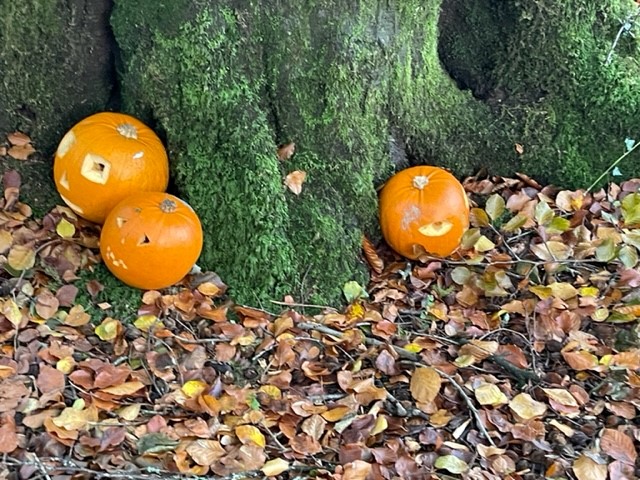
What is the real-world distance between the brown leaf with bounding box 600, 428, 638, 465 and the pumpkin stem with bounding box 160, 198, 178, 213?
184 centimetres

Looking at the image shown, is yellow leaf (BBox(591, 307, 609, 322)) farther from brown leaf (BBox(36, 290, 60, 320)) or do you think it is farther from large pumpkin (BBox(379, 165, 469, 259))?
brown leaf (BBox(36, 290, 60, 320))

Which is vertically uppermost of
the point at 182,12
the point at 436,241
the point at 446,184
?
the point at 182,12

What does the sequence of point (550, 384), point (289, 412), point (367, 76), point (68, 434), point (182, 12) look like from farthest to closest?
point (367, 76)
point (182, 12)
point (550, 384)
point (289, 412)
point (68, 434)

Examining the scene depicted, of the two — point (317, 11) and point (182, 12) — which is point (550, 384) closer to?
point (317, 11)

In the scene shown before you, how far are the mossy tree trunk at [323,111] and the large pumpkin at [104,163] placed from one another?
0.12m

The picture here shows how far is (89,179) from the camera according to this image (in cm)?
310

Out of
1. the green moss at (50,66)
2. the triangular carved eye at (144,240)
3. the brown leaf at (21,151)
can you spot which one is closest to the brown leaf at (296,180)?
the triangular carved eye at (144,240)

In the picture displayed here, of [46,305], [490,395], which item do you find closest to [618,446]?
[490,395]

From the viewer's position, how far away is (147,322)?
2953 mm

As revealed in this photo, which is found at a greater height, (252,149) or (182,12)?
(182,12)

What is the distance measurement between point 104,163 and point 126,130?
0.56ft

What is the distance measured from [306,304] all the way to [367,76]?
1.06 m

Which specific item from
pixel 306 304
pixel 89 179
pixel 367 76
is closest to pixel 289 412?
pixel 306 304

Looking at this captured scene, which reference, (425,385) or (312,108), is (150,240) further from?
(425,385)
